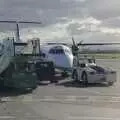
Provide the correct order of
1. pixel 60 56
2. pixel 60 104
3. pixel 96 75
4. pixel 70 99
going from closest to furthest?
pixel 60 104 → pixel 70 99 → pixel 96 75 → pixel 60 56

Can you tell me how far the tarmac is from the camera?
15602 mm

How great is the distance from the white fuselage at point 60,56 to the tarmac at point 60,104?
9.64m

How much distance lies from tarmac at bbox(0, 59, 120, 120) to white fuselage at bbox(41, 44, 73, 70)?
964cm

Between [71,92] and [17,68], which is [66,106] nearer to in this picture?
[71,92]

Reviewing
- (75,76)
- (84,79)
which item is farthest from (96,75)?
(75,76)

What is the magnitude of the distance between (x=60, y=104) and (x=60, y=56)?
18158mm

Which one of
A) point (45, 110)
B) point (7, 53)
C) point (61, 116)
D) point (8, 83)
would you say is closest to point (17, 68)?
point (8, 83)

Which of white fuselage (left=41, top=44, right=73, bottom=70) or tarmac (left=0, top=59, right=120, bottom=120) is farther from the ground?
white fuselage (left=41, top=44, right=73, bottom=70)

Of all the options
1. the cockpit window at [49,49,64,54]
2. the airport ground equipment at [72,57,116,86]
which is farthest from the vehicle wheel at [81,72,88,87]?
the cockpit window at [49,49,64,54]

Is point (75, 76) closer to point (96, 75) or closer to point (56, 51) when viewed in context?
point (96, 75)

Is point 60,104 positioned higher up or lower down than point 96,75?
lower down

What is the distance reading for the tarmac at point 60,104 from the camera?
15.6 metres

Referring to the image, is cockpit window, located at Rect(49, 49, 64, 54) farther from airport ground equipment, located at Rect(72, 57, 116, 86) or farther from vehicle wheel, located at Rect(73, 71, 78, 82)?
airport ground equipment, located at Rect(72, 57, 116, 86)

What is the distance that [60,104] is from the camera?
1941 centimetres
